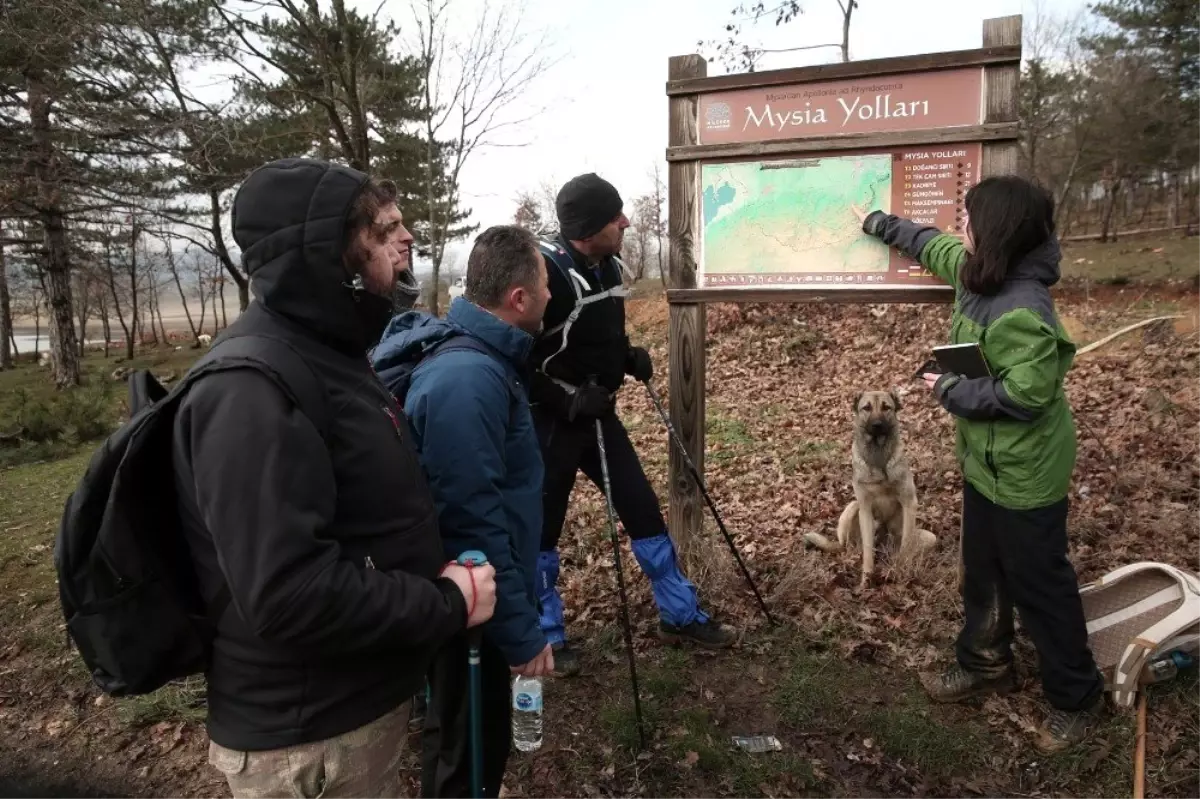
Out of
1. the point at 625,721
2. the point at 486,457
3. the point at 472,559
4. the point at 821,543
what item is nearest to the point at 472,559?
the point at 472,559

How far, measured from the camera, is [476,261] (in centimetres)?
252

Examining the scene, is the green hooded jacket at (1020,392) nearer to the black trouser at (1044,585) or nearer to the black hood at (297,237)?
the black trouser at (1044,585)

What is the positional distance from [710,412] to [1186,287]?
1050 cm

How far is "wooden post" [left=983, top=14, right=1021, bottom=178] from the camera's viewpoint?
3.79 metres

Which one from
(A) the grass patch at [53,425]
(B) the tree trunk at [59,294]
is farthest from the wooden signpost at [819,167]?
(B) the tree trunk at [59,294]

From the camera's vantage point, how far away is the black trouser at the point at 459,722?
238 cm

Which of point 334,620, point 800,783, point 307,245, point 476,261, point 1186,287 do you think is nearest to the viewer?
point 334,620

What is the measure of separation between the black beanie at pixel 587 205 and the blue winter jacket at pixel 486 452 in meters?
1.50

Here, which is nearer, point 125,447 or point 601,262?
point 125,447

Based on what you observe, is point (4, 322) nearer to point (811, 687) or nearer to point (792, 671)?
point (792, 671)

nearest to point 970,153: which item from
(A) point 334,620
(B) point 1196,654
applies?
(B) point 1196,654

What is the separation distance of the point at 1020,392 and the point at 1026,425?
222mm

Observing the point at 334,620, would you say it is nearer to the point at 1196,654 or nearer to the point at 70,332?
the point at 1196,654

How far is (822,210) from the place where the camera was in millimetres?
4234
